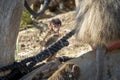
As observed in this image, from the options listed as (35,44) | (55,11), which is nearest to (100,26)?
(35,44)

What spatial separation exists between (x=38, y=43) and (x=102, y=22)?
3.92 metres

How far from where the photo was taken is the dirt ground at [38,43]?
576 centimetres

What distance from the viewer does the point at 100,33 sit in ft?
9.80

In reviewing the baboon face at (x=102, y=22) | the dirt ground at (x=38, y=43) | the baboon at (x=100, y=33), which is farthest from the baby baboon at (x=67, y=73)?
the dirt ground at (x=38, y=43)

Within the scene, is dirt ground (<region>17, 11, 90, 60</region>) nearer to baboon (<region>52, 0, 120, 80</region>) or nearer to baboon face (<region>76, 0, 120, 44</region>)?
baboon (<region>52, 0, 120, 80</region>)

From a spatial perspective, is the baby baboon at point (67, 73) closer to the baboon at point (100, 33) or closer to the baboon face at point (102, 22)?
the baboon at point (100, 33)

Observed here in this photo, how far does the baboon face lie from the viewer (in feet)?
9.78

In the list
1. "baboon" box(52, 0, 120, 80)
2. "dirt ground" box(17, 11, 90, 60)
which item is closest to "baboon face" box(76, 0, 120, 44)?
"baboon" box(52, 0, 120, 80)

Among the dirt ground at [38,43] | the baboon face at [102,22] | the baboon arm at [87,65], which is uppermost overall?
the baboon face at [102,22]

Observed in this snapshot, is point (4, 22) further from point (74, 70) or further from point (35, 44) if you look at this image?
point (35, 44)

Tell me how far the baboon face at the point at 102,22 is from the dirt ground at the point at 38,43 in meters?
2.24

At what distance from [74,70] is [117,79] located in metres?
0.34

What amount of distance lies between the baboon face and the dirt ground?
2237mm

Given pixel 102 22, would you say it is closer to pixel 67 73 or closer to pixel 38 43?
pixel 67 73
